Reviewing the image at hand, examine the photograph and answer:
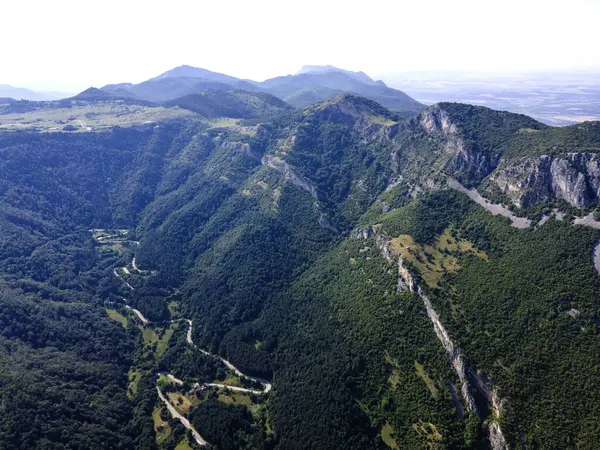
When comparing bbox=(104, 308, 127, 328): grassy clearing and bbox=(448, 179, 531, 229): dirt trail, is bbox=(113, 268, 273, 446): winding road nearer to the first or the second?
bbox=(104, 308, 127, 328): grassy clearing

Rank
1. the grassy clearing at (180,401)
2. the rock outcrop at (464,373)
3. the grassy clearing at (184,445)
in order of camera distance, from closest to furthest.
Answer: the rock outcrop at (464,373)
the grassy clearing at (184,445)
the grassy clearing at (180,401)

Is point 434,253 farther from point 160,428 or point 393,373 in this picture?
point 160,428

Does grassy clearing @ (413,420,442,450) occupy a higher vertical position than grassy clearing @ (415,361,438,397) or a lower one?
lower

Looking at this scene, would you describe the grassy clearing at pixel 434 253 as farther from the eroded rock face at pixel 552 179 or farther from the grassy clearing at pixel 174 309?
the grassy clearing at pixel 174 309

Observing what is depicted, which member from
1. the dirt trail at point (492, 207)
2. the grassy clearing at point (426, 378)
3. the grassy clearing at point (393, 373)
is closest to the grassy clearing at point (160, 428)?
the grassy clearing at point (393, 373)

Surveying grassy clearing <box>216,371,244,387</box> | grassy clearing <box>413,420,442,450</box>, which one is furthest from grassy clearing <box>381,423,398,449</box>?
Result: grassy clearing <box>216,371,244,387</box>

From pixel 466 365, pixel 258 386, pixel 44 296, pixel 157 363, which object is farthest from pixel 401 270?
pixel 44 296
